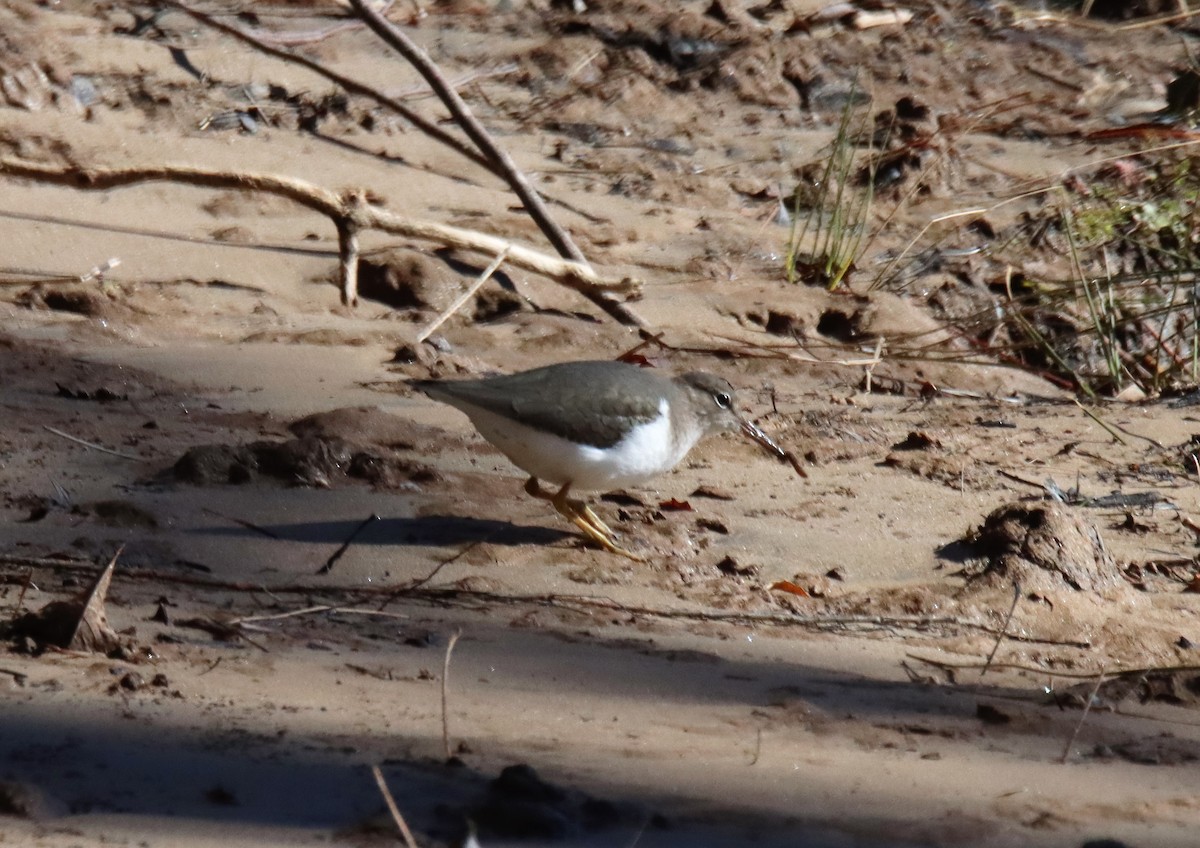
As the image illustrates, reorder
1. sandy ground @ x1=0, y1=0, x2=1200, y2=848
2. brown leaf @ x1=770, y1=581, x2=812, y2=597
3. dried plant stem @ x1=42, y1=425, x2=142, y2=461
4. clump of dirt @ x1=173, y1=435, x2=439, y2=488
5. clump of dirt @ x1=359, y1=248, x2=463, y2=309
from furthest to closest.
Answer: clump of dirt @ x1=359, y1=248, x2=463, y2=309, dried plant stem @ x1=42, y1=425, x2=142, y2=461, clump of dirt @ x1=173, y1=435, x2=439, y2=488, brown leaf @ x1=770, y1=581, x2=812, y2=597, sandy ground @ x1=0, y1=0, x2=1200, y2=848

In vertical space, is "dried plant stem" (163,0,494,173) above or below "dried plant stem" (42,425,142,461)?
above

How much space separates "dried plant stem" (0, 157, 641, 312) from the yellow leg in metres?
1.61

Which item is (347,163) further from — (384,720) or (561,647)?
(384,720)

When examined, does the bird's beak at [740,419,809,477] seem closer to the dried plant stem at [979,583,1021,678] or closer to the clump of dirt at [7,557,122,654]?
the dried plant stem at [979,583,1021,678]

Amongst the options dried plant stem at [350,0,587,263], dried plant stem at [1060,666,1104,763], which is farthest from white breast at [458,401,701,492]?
dried plant stem at [350,0,587,263]

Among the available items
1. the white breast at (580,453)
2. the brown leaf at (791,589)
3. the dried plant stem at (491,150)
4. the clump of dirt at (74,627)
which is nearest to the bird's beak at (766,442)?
the white breast at (580,453)

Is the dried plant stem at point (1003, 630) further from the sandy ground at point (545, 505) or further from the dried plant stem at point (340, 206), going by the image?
the dried plant stem at point (340, 206)

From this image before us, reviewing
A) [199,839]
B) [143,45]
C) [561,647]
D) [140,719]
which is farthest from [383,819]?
[143,45]

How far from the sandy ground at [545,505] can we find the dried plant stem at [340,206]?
295 millimetres

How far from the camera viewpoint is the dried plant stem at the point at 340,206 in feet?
20.1

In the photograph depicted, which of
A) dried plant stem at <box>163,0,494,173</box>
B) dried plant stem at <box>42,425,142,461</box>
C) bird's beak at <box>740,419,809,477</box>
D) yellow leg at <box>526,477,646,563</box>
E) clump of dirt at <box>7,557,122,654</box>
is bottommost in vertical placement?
dried plant stem at <box>42,425,142,461</box>

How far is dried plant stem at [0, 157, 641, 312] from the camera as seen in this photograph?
612 cm

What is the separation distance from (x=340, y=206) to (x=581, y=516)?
2.10 meters

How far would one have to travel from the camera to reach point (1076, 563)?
187 inches
